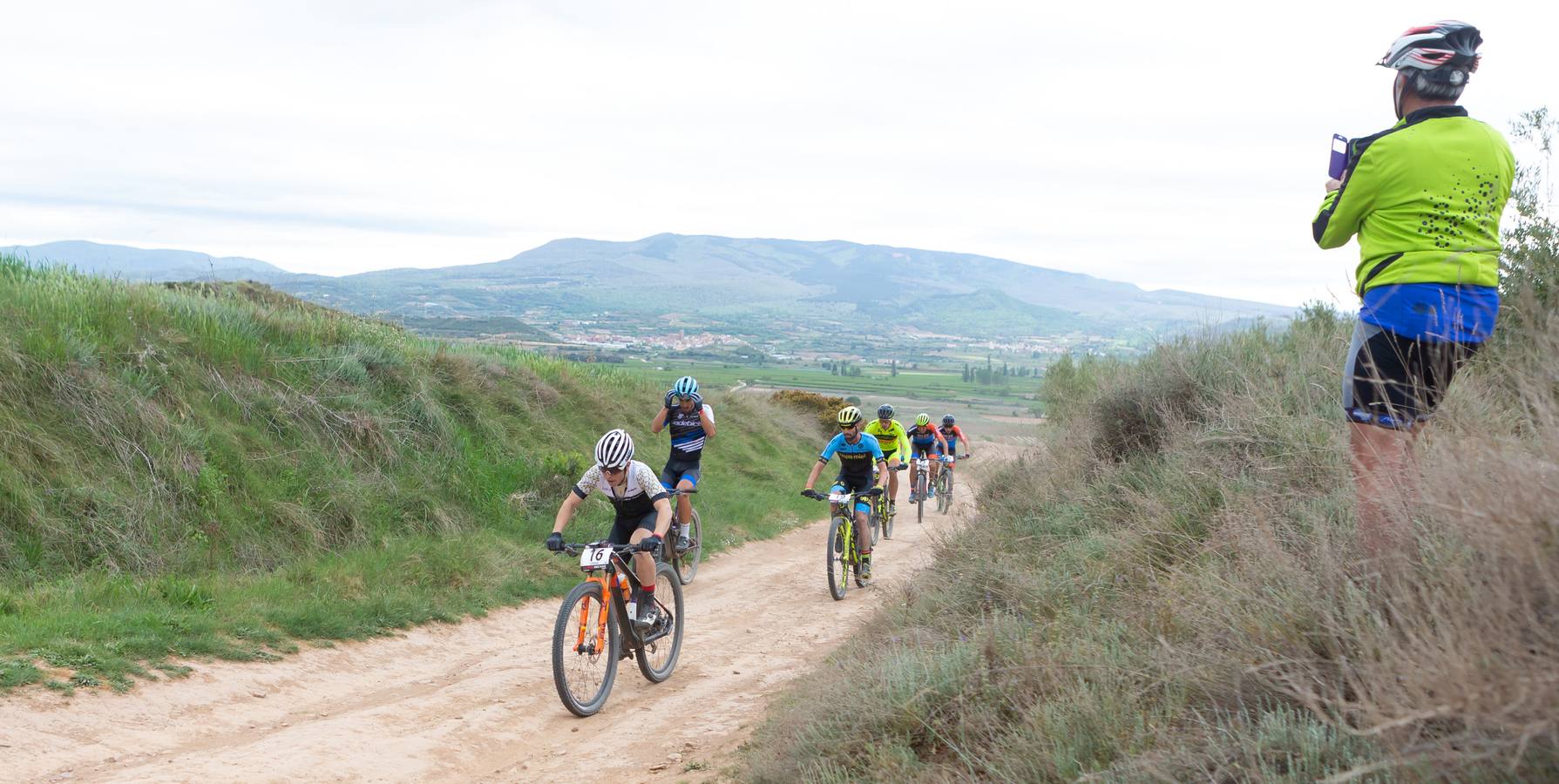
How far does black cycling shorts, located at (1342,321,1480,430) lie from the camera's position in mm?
4102

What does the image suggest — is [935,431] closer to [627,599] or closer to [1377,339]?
[627,599]

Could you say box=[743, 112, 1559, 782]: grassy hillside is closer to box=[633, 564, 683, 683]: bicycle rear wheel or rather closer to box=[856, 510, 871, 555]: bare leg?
box=[633, 564, 683, 683]: bicycle rear wheel

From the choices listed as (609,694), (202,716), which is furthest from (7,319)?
(609,694)

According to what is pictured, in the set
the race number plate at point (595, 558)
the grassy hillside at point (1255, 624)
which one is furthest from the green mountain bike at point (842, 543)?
the race number plate at point (595, 558)

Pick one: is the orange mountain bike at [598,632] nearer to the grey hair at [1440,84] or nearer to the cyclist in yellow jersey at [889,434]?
the grey hair at [1440,84]

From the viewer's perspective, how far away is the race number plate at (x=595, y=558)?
7789 millimetres

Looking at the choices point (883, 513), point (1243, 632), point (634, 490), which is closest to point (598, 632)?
point (634, 490)

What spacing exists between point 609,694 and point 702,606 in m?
4.35

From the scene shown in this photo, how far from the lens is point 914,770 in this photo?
435 centimetres

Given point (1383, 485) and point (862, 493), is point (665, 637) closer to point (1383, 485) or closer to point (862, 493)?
point (862, 493)

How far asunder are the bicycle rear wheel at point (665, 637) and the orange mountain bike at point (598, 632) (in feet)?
0.06

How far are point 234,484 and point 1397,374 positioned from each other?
11.9 meters

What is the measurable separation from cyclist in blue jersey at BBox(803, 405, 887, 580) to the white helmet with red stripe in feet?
29.9

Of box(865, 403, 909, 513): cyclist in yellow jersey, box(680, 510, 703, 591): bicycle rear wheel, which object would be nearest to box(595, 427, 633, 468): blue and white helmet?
box(680, 510, 703, 591): bicycle rear wheel
